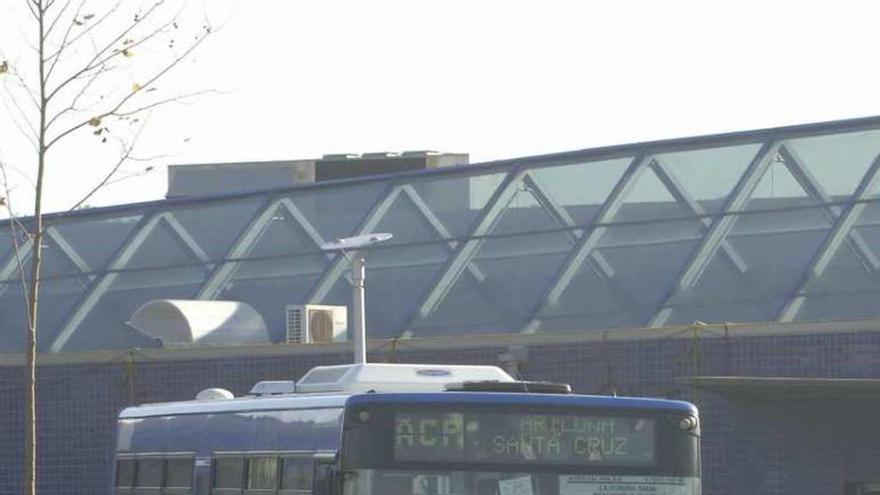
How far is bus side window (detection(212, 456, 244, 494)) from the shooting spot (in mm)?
15750

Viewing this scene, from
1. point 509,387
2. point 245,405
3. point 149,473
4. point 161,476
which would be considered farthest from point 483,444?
point 149,473

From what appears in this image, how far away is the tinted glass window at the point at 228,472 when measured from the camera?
1577cm

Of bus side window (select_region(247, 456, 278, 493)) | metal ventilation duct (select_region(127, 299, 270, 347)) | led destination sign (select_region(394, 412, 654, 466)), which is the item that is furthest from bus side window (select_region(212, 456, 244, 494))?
metal ventilation duct (select_region(127, 299, 270, 347))

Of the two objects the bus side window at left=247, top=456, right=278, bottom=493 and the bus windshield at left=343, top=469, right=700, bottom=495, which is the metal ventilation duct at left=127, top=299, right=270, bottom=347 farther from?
the bus windshield at left=343, top=469, right=700, bottom=495

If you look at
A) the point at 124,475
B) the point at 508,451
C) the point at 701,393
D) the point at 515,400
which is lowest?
the point at 124,475

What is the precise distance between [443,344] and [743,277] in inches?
130

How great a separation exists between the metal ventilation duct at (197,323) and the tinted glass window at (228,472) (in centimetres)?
808

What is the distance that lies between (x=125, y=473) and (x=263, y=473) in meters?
2.93

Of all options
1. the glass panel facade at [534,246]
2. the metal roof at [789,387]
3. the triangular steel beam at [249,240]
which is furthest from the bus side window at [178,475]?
the triangular steel beam at [249,240]

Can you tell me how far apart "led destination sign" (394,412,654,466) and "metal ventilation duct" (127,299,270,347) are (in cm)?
1062

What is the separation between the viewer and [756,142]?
23828mm

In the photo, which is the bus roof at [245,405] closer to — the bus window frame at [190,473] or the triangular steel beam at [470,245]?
the bus window frame at [190,473]

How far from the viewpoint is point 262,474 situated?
15.4m

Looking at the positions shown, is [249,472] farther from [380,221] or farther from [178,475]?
[380,221]
